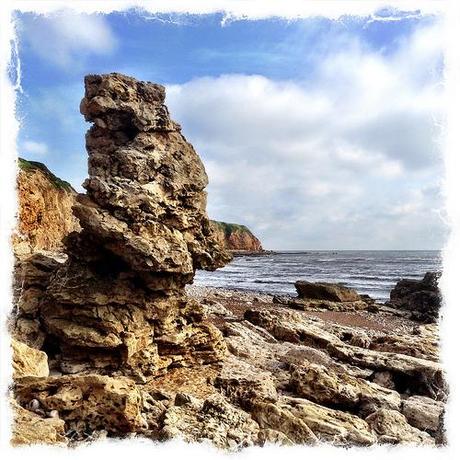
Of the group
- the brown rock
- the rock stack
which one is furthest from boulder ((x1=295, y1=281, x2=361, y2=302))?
the brown rock

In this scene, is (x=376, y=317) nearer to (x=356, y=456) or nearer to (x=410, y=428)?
(x=410, y=428)

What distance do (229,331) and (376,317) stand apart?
19661 mm

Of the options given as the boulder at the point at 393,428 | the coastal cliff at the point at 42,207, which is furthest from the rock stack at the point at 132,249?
the coastal cliff at the point at 42,207

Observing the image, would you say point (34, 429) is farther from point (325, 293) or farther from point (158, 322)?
point (325, 293)

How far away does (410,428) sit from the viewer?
8656mm

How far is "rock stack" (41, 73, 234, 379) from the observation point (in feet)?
34.3

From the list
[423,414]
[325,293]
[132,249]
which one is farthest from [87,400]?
[325,293]

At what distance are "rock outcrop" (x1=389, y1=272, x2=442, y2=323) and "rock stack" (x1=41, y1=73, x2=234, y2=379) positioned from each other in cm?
2545

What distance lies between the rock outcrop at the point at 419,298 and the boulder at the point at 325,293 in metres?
3.86

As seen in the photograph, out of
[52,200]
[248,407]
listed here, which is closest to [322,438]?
[248,407]

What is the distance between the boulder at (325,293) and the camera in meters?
36.7

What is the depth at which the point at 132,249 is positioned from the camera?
1041 cm

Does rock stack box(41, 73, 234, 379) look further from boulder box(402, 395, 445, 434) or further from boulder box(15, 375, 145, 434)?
boulder box(402, 395, 445, 434)

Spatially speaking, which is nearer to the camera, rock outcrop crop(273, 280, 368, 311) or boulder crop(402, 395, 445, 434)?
boulder crop(402, 395, 445, 434)
